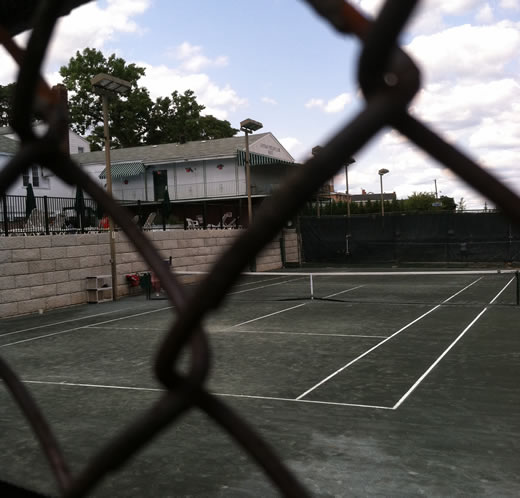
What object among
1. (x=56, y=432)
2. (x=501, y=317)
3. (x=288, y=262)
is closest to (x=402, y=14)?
(x=56, y=432)

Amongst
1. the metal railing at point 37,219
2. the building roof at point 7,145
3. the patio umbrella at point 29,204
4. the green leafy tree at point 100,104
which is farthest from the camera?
the green leafy tree at point 100,104

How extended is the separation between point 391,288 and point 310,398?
1297cm

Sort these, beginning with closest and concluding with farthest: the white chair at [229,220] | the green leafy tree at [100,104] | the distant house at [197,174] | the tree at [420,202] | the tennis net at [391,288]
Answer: the tennis net at [391,288]
the white chair at [229,220]
the distant house at [197,174]
the green leafy tree at [100,104]
the tree at [420,202]

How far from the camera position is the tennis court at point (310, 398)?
4.30 m

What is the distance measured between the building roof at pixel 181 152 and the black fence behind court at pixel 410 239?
11.4 m

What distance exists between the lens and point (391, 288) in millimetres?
18859

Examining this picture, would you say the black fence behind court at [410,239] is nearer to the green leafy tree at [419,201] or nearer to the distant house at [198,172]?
the distant house at [198,172]

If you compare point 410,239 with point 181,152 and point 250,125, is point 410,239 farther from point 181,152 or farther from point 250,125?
point 181,152

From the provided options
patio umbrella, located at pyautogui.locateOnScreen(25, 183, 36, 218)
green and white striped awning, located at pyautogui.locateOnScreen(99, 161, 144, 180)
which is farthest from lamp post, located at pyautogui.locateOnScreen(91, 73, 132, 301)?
green and white striped awning, located at pyautogui.locateOnScreen(99, 161, 144, 180)

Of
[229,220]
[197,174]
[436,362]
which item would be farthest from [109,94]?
[197,174]

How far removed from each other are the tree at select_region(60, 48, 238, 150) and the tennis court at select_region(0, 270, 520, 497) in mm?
47728

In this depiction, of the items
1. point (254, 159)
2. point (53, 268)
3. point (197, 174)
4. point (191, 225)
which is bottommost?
point (53, 268)

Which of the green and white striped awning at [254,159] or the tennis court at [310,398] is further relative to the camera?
the green and white striped awning at [254,159]

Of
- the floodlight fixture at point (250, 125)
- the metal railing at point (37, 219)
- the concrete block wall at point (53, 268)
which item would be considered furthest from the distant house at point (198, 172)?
the metal railing at point (37, 219)
